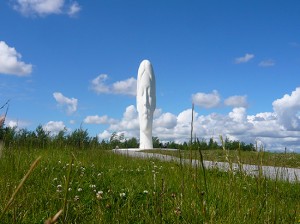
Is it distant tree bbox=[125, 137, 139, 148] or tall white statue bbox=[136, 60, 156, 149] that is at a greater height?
tall white statue bbox=[136, 60, 156, 149]

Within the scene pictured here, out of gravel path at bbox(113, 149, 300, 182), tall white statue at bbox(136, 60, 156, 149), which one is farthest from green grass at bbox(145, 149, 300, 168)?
tall white statue at bbox(136, 60, 156, 149)

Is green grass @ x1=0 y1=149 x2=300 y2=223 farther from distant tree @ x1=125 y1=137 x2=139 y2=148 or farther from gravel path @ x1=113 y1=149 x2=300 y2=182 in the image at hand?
distant tree @ x1=125 y1=137 x2=139 y2=148

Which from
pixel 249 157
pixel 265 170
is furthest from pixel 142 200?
pixel 249 157

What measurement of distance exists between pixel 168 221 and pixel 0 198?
62.1 inches

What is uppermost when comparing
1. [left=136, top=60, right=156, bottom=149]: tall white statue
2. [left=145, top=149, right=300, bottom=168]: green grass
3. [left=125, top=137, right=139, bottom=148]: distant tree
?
[left=136, top=60, right=156, bottom=149]: tall white statue

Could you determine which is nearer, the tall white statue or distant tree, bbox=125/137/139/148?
the tall white statue

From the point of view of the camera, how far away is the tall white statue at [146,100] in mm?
24703

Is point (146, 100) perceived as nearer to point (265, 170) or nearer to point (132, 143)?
point (132, 143)

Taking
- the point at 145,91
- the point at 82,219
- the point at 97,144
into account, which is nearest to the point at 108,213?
the point at 82,219

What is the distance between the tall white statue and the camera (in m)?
24.7

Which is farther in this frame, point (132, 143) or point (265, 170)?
point (132, 143)

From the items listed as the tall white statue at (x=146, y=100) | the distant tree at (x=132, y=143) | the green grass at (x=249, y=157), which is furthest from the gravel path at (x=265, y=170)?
the distant tree at (x=132, y=143)

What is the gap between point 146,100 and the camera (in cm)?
2500

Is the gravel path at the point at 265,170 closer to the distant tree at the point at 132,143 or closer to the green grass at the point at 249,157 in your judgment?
the green grass at the point at 249,157
